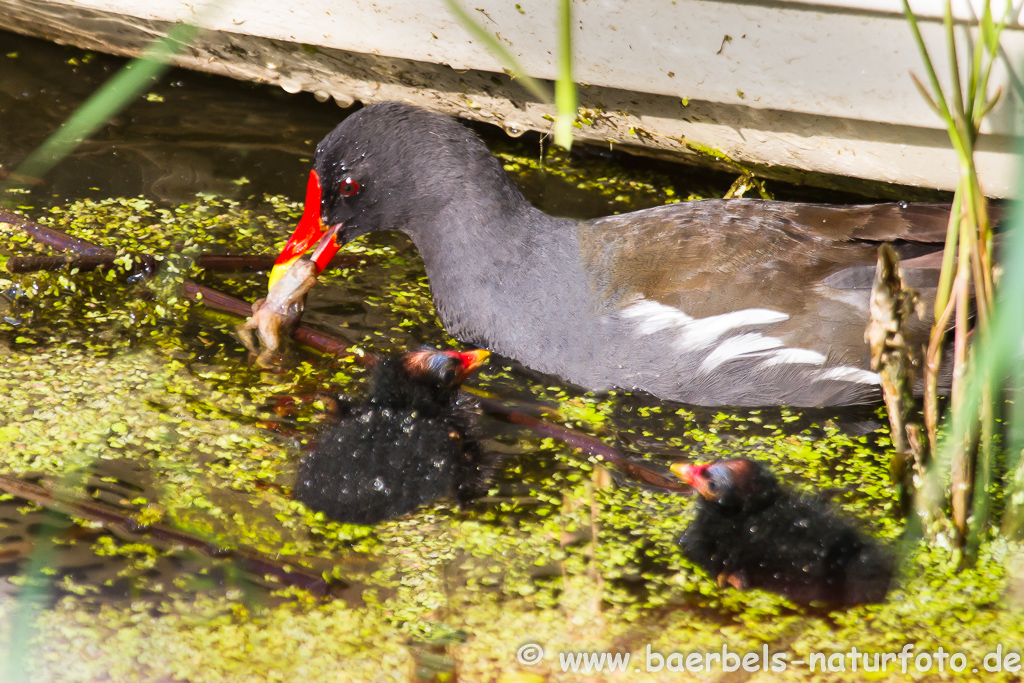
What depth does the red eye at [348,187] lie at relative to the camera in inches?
113

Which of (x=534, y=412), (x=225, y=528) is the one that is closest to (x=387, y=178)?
(x=534, y=412)

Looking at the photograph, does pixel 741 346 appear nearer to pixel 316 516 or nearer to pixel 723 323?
pixel 723 323

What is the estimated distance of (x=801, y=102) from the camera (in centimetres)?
309

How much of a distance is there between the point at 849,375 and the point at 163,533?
5.99 feet

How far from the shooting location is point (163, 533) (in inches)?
86.8

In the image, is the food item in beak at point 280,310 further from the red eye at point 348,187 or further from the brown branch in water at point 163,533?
the brown branch in water at point 163,533

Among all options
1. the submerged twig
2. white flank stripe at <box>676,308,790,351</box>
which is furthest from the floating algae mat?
the submerged twig

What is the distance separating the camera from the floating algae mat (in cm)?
198

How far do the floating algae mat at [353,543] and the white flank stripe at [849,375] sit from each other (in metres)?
0.18

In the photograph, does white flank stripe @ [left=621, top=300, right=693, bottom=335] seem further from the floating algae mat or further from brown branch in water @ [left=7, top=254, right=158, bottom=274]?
brown branch in water @ [left=7, top=254, right=158, bottom=274]

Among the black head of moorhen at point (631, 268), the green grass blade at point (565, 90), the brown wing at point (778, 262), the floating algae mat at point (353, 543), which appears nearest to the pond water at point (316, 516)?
the floating algae mat at point (353, 543)

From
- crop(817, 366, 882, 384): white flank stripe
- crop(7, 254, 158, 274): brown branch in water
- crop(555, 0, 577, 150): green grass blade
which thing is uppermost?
crop(7, 254, 158, 274): brown branch in water

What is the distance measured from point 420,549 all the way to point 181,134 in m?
2.51

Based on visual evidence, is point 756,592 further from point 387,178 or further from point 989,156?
point 989,156
